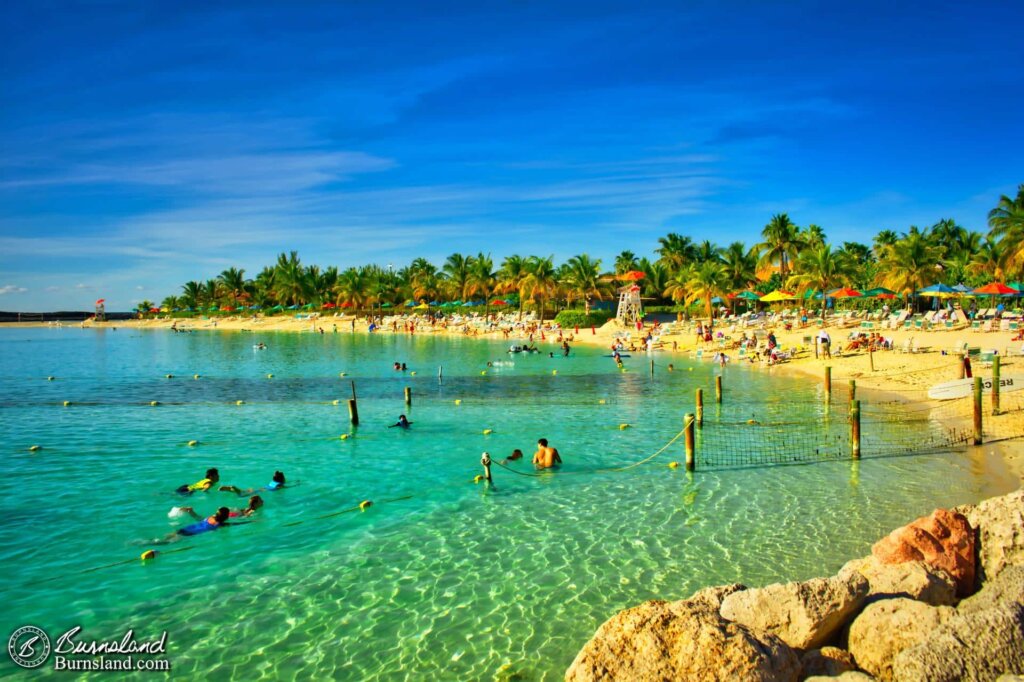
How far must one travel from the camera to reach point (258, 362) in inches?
2254

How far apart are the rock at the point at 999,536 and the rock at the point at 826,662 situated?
10.3 ft

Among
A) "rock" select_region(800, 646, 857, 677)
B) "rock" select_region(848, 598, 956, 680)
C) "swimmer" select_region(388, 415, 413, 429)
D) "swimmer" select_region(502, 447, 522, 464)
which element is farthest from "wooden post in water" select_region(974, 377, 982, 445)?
"swimmer" select_region(388, 415, 413, 429)

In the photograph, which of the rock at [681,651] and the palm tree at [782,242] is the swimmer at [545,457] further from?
the palm tree at [782,242]

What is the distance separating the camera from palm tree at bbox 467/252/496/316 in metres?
98.3

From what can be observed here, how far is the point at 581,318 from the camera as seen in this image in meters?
80.4

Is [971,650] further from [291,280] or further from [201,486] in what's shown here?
[291,280]

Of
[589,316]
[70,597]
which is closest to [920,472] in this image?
[70,597]

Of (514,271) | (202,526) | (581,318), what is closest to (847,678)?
(202,526)

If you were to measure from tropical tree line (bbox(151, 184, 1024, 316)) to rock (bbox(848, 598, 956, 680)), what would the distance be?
174 ft

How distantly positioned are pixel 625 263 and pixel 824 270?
41.4 meters

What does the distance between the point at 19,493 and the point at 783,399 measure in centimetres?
2906

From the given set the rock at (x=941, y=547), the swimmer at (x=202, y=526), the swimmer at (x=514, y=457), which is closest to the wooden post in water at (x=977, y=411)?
the rock at (x=941, y=547)

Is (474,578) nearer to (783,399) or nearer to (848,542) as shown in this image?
(848,542)

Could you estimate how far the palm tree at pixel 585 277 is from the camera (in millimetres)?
83188
